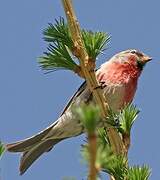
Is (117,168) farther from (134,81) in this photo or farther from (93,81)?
(134,81)

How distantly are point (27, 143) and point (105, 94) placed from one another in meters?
1.09

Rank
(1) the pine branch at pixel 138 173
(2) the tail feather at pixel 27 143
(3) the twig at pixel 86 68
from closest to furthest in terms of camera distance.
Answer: (1) the pine branch at pixel 138 173 < (3) the twig at pixel 86 68 < (2) the tail feather at pixel 27 143

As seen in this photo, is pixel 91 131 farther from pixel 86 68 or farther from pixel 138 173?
pixel 86 68

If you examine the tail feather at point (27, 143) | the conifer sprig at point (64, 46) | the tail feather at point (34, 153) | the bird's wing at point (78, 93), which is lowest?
the tail feather at point (34, 153)

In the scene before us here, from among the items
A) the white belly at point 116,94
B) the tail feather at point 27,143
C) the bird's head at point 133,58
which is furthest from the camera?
the bird's head at point 133,58

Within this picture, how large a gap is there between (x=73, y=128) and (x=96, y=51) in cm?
308

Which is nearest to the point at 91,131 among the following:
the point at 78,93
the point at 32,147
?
the point at 32,147

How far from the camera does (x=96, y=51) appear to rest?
2420 millimetres

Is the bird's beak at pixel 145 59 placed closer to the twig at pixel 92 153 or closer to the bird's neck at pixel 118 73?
the bird's neck at pixel 118 73

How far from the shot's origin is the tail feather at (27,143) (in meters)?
4.10

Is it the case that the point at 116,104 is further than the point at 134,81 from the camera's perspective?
No

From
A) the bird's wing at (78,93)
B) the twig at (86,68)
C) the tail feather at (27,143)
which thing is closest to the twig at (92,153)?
the twig at (86,68)

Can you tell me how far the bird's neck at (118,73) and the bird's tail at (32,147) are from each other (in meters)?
0.84

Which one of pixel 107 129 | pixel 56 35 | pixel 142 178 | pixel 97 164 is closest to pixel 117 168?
pixel 142 178
